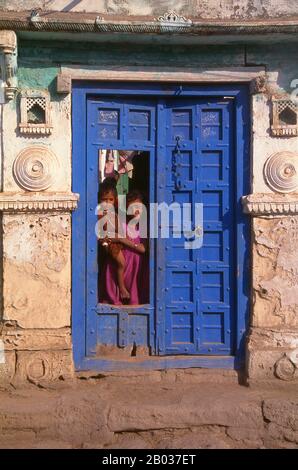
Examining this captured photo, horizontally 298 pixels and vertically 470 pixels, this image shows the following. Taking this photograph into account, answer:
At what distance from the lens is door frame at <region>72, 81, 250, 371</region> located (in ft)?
17.6

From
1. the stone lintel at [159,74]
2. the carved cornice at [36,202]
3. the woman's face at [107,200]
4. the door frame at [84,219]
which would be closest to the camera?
the carved cornice at [36,202]

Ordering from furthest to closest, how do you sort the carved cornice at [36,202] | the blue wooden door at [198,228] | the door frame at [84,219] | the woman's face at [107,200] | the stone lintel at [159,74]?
1. the woman's face at [107,200]
2. the blue wooden door at [198,228]
3. the door frame at [84,219]
4. the stone lintel at [159,74]
5. the carved cornice at [36,202]

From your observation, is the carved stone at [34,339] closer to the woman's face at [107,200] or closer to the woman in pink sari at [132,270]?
the woman in pink sari at [132,270]

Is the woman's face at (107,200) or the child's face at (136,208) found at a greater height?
the woman's face at (107,200)

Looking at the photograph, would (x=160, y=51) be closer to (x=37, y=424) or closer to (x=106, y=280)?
(x=106, y=280)

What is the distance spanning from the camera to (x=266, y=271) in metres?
5.38

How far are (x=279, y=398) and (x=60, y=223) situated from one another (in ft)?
6.80

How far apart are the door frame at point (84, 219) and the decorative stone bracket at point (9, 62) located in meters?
0.48

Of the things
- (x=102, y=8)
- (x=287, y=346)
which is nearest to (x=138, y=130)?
(x=102, y=8)

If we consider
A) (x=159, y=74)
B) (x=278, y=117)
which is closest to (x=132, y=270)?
(x=159, y=74)

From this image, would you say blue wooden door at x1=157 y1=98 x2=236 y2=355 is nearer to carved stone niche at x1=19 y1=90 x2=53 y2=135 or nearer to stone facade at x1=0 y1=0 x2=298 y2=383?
stone facade at x1=0 y1=0 x2=298 y2=383

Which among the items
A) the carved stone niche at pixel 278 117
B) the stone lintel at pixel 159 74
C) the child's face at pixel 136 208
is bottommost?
the child's face at pixel 136 208

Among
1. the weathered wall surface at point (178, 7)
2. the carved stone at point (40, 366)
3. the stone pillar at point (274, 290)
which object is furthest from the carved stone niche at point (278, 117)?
the carved stone at point (40, 366)

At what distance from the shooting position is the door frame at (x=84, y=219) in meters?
5.38
